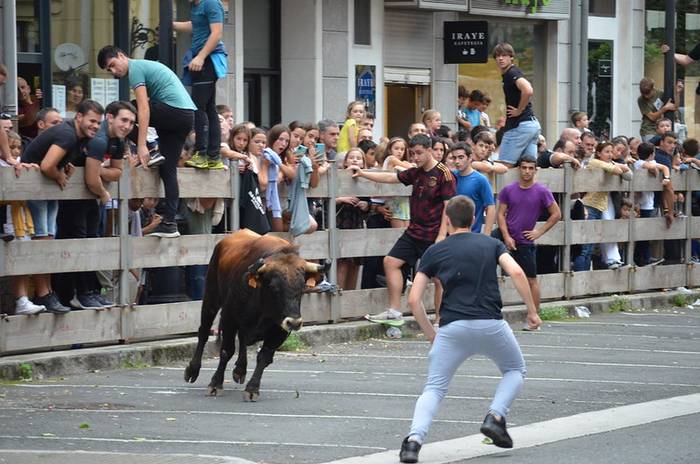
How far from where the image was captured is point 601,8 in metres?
34.5

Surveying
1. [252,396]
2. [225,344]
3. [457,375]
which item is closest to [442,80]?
[457,375]

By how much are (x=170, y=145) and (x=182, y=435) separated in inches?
191

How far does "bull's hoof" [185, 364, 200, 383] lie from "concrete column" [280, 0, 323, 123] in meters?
13.1

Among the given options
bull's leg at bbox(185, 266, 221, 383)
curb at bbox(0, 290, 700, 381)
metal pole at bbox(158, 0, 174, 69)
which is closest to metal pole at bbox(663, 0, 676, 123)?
curb at bbox(0, 290, 700, 381)

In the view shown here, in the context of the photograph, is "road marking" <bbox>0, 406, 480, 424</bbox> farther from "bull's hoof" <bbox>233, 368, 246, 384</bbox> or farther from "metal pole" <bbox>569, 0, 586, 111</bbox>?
"metal pole" <bbox>569, 0, 586, 111</bbox>

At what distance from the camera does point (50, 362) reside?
565 inches

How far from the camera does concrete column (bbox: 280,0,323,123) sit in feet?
87.9

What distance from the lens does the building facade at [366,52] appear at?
21625mm

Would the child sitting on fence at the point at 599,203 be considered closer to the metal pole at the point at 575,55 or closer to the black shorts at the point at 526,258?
the black shorts at the point at 526,258

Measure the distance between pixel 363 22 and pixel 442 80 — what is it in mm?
2484

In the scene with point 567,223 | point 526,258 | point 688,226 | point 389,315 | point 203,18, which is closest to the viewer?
point 203,18

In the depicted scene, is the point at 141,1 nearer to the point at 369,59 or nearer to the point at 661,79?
the point at 369,59

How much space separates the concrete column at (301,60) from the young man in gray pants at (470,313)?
51.4 ft

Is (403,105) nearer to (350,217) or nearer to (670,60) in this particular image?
(670,60)
